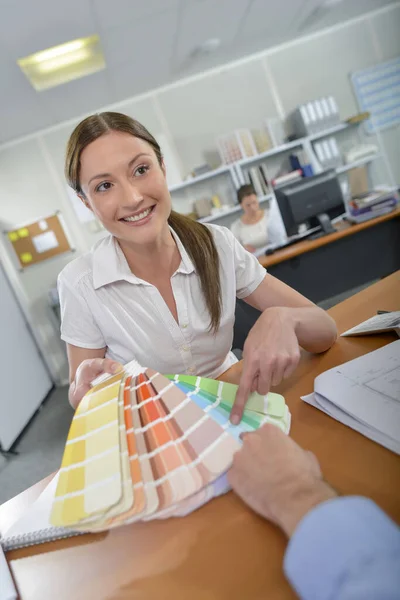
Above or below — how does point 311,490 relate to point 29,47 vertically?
below

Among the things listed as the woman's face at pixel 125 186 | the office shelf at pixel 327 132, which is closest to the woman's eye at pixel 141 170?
the woman's face at pixel 125 186

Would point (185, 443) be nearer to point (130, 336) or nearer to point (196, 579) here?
point (196, 579)

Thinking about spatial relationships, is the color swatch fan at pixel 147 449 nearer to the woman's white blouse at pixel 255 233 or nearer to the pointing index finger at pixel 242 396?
the pointing index finger at pixel 242 396

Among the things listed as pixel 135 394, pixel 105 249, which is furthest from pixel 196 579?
pixel 105 249

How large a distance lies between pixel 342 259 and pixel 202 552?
2774mm

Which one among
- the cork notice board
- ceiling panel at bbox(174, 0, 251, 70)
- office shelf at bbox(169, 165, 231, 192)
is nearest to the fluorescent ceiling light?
ceiling panel at bbox(174, 0, 251, 70)

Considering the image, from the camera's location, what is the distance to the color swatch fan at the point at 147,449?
20.7 inches

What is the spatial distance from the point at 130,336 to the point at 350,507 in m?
0.84

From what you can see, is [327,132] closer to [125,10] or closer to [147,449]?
[125,10]

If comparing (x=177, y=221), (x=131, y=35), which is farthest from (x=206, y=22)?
(x=177, y=221)

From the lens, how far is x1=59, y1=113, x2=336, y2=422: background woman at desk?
1032mm

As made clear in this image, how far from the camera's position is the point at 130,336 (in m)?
1.16

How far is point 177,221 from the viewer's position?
1302 mm

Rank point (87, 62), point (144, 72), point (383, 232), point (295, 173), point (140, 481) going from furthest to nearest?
point (295, 173)
point (144, 72)
point (87, 62)
point (383, 232)
point (140, 481)
